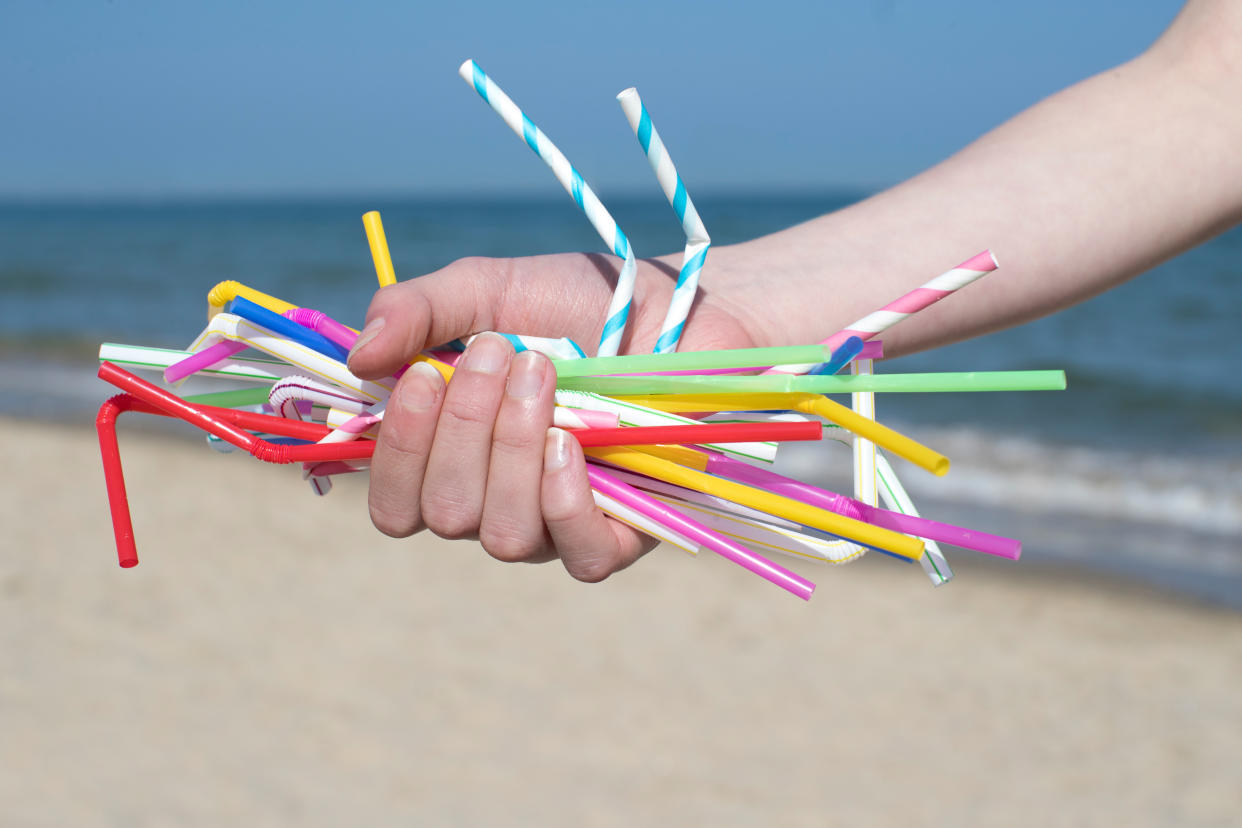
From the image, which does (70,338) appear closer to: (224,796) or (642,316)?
(224,796)

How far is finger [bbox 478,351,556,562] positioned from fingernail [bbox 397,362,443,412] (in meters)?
0.07

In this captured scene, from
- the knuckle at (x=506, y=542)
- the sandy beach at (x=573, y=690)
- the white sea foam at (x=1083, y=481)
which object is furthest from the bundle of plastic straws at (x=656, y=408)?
the white sea foam at (x=1083, y=481)

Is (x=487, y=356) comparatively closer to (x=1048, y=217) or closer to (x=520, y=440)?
(x=520, y=440)

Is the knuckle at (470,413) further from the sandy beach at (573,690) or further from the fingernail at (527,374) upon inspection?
the sandy beach at (573,690)

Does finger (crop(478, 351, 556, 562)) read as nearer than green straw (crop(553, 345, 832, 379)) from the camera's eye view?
No

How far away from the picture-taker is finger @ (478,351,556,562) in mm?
957

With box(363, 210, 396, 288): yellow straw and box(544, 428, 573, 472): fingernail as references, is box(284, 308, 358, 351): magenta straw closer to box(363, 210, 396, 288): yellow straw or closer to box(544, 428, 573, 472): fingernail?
box(363, 210, 396, 288): yellow straw

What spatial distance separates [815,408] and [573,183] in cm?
39

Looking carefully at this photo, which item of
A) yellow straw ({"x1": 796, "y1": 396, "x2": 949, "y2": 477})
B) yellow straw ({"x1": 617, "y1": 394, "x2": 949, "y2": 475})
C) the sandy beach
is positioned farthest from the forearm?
the sandy beach

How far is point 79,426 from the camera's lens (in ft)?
19.4

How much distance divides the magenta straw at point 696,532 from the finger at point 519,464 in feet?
0.23

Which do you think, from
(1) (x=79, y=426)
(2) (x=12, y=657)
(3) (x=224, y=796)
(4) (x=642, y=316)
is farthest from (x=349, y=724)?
(1) (x=79, y=426)

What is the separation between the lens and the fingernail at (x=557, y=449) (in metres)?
0.98

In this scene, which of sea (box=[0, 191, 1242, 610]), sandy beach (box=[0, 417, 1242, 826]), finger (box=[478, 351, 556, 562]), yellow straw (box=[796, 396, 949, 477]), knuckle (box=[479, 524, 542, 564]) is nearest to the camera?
yellow straw (box=[796, 396, 949, 477])
